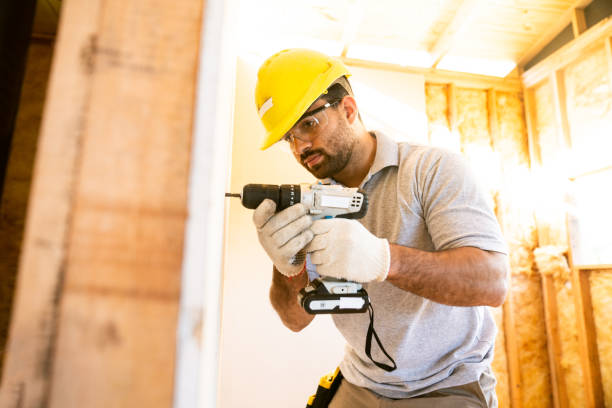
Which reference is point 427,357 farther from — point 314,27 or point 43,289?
point 314,27

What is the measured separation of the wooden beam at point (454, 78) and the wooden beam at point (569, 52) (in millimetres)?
164

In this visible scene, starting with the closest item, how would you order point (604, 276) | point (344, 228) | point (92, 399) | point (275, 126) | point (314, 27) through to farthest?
point (92, 399)
point (344, 228)
point (275, 126)
point (604, 276)
point (314, 27)

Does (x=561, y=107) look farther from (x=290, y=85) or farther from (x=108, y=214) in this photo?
(x=108, y=214)

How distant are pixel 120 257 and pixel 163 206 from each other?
4 cm

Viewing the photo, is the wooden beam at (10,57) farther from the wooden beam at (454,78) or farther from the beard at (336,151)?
the wooden beam at (454,78)

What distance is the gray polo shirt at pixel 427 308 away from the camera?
1112 mm

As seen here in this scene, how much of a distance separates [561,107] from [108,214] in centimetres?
402

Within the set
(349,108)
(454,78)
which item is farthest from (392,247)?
(454,78)

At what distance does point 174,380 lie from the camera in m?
0.22

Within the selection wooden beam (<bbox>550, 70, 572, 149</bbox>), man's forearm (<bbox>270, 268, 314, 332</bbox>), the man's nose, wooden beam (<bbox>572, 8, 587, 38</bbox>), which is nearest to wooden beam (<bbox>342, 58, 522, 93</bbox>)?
wooden beam (<bbox>550, 70, 572, 149</bbox>)

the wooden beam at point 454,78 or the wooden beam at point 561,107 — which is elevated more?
the wooden beam at point 454,78

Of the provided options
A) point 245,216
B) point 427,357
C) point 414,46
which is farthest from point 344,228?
point 414,46

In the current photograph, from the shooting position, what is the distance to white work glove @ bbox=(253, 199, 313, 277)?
106 cm

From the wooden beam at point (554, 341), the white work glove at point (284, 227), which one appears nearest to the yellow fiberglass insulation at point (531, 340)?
the wooden beam at point (554, 341)
